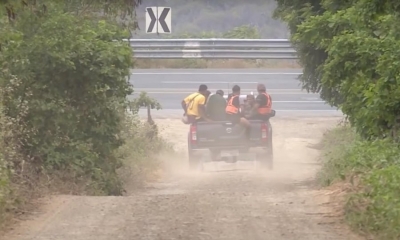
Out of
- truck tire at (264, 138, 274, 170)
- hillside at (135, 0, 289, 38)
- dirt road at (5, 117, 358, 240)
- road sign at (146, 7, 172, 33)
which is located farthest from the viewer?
hillside at (135, 0, 289, 38)

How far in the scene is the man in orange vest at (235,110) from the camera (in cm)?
2080

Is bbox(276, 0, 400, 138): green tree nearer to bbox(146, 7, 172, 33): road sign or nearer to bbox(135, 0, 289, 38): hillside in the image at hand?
bbox(146, 7, 172, 33): road sign

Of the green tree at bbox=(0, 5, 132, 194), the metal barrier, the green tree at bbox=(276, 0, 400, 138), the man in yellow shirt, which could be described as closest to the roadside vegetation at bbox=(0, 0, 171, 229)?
the green tree at bbox=(0, 5, 132, 194)

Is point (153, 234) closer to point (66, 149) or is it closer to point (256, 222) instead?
point (256, 222)

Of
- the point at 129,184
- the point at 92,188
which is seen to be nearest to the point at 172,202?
the point at 92,188

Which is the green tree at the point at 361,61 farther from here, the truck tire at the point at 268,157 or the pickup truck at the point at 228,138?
the truck tire at the point at 268,157

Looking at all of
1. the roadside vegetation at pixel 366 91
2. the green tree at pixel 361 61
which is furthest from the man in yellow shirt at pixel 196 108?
the green tree at pixel 361 61

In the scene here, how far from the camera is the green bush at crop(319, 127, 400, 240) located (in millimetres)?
9891

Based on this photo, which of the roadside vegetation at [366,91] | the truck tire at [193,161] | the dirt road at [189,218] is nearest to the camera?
the dirt road at [189,218]

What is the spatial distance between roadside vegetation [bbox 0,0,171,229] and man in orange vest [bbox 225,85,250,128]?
495 centimetres

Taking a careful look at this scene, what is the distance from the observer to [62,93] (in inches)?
606

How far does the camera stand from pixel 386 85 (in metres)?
12.9

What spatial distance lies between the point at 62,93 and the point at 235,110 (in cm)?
680

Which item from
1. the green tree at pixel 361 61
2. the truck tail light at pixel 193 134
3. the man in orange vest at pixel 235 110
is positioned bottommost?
the truck tail light at pixel 193 134
